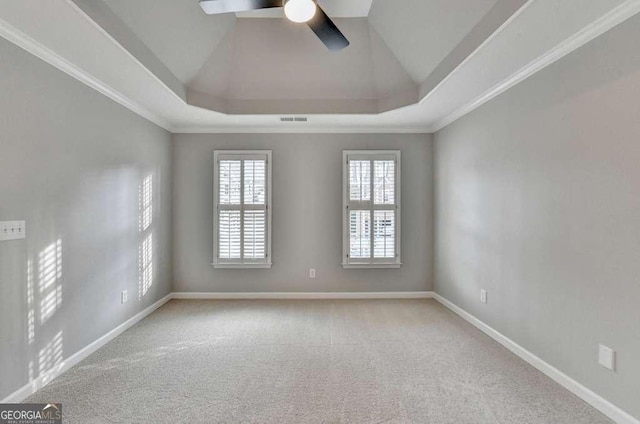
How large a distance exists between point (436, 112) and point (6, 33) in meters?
3.90

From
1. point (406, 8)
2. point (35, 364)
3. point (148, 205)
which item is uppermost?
point (406, 8)

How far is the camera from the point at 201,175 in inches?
182

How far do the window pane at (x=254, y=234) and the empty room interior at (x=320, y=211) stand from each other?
3 cm

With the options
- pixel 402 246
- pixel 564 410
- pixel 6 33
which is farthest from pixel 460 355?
pixel 6 33

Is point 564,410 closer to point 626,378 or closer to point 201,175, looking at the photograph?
point 626,378

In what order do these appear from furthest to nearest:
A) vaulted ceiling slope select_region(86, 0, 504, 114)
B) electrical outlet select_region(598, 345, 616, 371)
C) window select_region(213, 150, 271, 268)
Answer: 1. window select_region(213, 150, 271, 268)
2. vaulted ceiling slope select_region(86, 0, 504, 114)
3. electrical outlet select_region(598, 345, 616, 371)

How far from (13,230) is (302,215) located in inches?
121

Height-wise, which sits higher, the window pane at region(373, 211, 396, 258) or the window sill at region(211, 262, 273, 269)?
the window pane at region(373, 211, 396, 258)

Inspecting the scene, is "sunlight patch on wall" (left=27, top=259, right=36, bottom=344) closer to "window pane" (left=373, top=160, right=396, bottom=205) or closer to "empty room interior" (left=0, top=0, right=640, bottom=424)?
"empty room interior" (left=0, top=0, right=640, bottom=424)

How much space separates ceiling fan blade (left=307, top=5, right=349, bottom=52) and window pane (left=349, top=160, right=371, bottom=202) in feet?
7.03

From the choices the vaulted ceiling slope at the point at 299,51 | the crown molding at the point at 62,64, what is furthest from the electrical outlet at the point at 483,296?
the crown molding at the point at 62,64

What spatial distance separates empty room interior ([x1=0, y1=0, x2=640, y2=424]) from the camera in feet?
6.79

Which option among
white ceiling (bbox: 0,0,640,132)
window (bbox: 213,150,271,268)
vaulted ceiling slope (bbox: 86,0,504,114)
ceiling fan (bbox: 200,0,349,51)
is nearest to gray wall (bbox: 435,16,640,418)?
white ceiling (bbox: 0,0,640,132)

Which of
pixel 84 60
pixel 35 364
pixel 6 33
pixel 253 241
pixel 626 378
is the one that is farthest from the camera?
pixel 253 241
